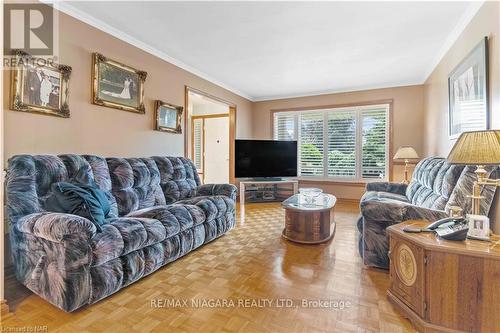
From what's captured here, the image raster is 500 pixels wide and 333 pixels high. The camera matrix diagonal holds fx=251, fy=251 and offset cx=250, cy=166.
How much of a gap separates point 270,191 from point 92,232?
13.9ft

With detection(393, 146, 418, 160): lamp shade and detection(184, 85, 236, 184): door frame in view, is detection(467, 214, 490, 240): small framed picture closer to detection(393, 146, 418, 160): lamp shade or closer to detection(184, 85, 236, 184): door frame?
detection(393, 146, 418, 160): lamp shade

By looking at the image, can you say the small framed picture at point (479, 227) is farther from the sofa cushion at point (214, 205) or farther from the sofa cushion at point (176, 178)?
the sofa cushion at point (176, 178)

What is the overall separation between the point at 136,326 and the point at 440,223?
2012 millimetres

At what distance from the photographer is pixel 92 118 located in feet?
8.82

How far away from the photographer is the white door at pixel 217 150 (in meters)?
6.54

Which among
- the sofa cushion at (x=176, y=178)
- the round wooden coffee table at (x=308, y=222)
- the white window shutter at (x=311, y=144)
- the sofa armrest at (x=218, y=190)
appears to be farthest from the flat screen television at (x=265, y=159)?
the round wooden coffee table at (x=308, y=222)

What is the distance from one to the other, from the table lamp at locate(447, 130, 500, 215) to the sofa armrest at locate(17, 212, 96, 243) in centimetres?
229

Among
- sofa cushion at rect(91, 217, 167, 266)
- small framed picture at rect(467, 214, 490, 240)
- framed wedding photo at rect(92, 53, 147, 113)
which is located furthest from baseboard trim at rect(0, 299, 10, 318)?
small framed picture at rect(467, 214, 490, 240)

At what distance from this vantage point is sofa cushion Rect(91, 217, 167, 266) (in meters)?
1.67

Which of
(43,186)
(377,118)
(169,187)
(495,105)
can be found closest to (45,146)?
(43,186)

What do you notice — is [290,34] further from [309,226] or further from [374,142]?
[374,142]

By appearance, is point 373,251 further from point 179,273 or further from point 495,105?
point 179,273

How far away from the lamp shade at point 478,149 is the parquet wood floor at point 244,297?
3.43 ft

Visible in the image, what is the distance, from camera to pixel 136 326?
1506 millimetres
